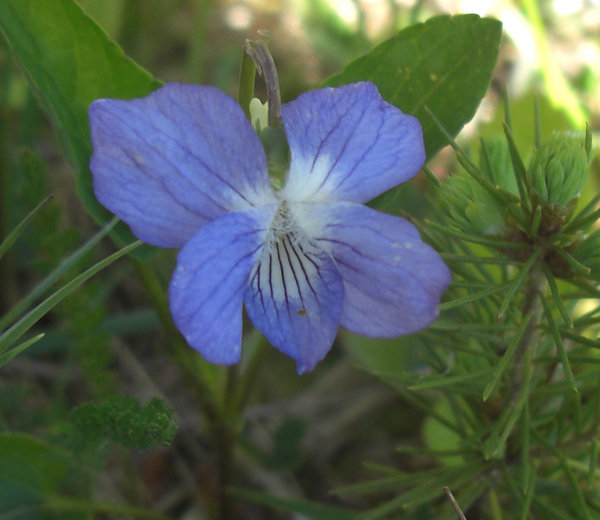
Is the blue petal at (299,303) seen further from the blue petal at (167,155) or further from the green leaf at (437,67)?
the green leaf at (437,67)

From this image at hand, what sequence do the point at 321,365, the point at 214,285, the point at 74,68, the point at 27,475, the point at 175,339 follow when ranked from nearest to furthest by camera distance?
the point at 214,285 → the point at 74,68 → the point at 27,475 → the point at 175,339 → the point at 321,365

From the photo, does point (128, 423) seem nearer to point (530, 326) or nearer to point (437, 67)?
point (530, 326)

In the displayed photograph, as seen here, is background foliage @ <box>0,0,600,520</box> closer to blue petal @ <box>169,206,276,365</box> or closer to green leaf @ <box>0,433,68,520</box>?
green leaf @ <box>0,433,68,520</box>

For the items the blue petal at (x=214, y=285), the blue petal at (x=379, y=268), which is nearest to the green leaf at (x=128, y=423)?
the blue petal at (x=214, y=285)

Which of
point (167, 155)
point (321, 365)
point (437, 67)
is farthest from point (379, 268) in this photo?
point (321, 365)

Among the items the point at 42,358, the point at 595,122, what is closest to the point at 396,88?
the point at 42,358

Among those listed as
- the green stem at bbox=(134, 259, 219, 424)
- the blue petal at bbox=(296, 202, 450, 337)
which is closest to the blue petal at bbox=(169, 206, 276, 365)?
the blue petal at bbox=(296, 202, 450, 337)
